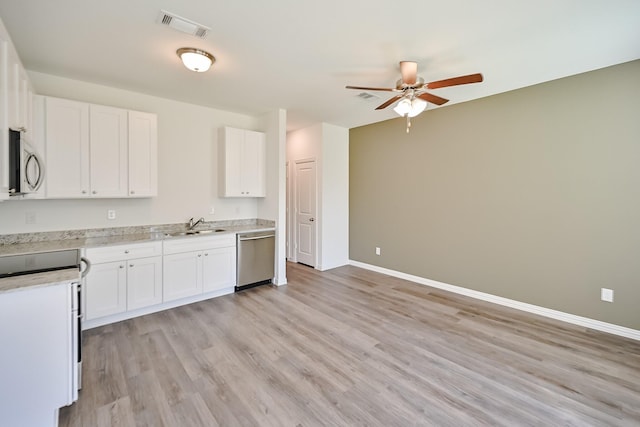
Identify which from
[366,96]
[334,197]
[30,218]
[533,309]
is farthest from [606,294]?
[30,218]

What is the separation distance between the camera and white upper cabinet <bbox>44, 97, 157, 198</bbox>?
9.55 feet

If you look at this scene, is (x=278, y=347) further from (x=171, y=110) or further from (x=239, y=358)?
(x=171, y=110)

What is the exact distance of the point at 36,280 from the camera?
169 cm

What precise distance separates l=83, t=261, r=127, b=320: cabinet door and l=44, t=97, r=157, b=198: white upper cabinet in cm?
84

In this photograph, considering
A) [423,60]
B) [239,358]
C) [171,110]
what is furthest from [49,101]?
[423,60]

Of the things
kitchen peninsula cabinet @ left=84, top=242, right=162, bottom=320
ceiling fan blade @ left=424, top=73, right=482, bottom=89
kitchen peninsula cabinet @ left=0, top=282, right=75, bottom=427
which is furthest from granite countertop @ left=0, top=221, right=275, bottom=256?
ceiling fan blade @ left=424, top=73, right=482, bottom=89

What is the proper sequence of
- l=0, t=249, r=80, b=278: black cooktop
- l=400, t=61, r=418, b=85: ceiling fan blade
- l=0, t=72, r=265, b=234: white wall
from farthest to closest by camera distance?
l=0, t=72, r=265, b=234: white wall
l=400, t=61, r=418, b=85: ceiling fan blade
l=0, t=249, r=80, b=278: black cooktop

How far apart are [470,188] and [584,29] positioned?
208 centimetres

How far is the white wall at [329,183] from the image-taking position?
527 centimetres

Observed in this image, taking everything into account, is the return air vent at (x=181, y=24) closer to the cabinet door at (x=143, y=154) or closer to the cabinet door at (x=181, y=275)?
the cabinet door at (x=143, y=154)

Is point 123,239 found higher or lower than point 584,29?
lower

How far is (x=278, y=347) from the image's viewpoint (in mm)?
2686

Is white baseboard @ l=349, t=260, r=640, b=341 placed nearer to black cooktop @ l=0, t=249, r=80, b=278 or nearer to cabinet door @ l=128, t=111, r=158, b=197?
cabinet door @ l=128, t=111, r=158, b=197

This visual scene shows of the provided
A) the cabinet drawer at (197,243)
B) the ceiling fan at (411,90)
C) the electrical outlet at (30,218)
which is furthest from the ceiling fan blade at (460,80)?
the electrical outlet at (30,218)
